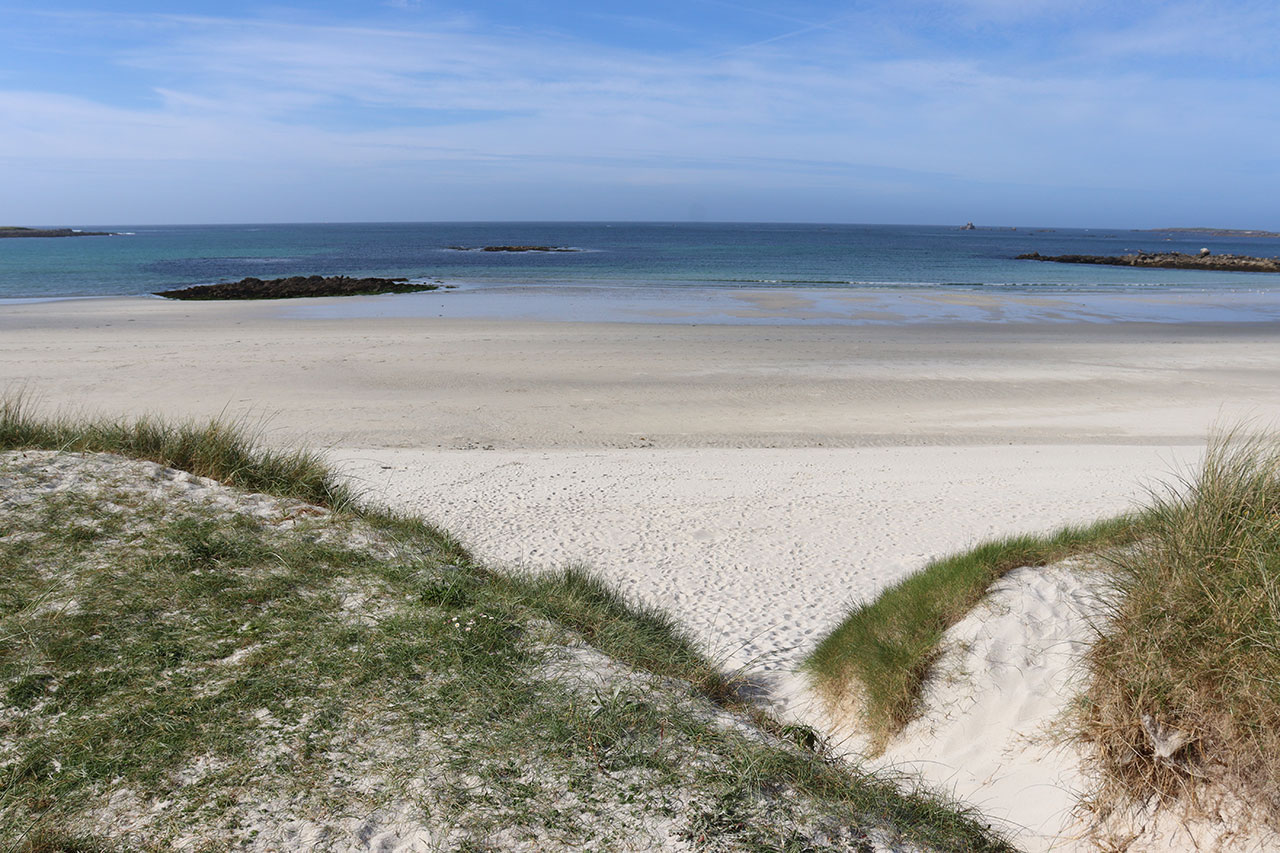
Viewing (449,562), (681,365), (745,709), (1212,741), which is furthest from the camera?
(681,365)

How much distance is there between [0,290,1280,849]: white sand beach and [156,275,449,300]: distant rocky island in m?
9.92

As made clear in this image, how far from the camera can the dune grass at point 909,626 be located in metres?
4.54

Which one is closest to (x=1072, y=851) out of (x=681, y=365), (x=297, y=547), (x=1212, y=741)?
(x=1212, y=741)

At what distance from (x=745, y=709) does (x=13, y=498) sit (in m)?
4.88

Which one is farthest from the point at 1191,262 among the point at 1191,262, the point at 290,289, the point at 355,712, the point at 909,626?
the point at 355,712

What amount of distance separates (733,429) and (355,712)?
988 centimetres

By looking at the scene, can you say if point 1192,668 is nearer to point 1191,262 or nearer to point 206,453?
point 206,453

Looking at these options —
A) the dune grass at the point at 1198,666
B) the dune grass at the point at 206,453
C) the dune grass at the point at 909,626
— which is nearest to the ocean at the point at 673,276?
the dune grass at the point at 206,453

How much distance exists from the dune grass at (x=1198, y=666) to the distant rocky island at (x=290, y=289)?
3599 cm

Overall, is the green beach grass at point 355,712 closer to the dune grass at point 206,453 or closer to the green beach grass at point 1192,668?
the green beach grass at point 1192,668

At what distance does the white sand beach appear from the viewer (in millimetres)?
6961

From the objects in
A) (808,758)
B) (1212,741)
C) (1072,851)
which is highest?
(1212,741)

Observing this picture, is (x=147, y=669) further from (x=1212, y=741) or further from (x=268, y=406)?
(x=268, y=406)

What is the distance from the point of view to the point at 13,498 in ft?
18.1
